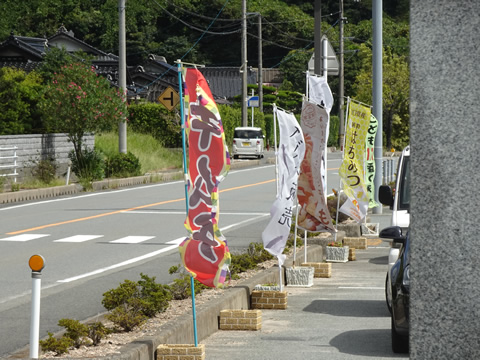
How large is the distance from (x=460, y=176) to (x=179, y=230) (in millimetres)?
14722

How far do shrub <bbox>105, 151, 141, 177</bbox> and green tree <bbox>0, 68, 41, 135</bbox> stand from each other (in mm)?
3615

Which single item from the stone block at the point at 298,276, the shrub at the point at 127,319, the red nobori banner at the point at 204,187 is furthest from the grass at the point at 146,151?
the red nobori banner at the point at 204,187

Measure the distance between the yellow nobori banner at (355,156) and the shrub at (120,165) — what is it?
49.0 feet

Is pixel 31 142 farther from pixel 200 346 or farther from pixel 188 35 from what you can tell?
pixel 188 35

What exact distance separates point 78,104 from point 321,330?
2091cm

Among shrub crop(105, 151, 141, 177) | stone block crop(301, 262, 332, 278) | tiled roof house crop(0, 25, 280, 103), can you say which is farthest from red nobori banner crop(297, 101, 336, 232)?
tiled roof house crop(0, 25, 280, 103)

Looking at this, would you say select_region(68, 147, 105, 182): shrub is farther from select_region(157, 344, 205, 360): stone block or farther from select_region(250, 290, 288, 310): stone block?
select_region(157, 344, 205, 360): stone block

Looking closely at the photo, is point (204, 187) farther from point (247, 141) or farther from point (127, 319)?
point (247, 141)

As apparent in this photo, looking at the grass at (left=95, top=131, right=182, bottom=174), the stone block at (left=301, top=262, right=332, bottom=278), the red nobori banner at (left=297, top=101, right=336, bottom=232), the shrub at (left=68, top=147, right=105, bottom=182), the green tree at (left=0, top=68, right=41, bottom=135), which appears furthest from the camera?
the grass at (left=95, top=131, right=182, bottom=174)

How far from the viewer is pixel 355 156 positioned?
689 inches

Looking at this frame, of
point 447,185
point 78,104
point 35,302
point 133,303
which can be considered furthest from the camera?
point 78,104

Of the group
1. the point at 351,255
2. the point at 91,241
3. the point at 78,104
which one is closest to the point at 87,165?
the point at 78,104

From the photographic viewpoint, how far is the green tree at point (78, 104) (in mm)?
28719

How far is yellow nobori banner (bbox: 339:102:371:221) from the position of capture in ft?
55.5
